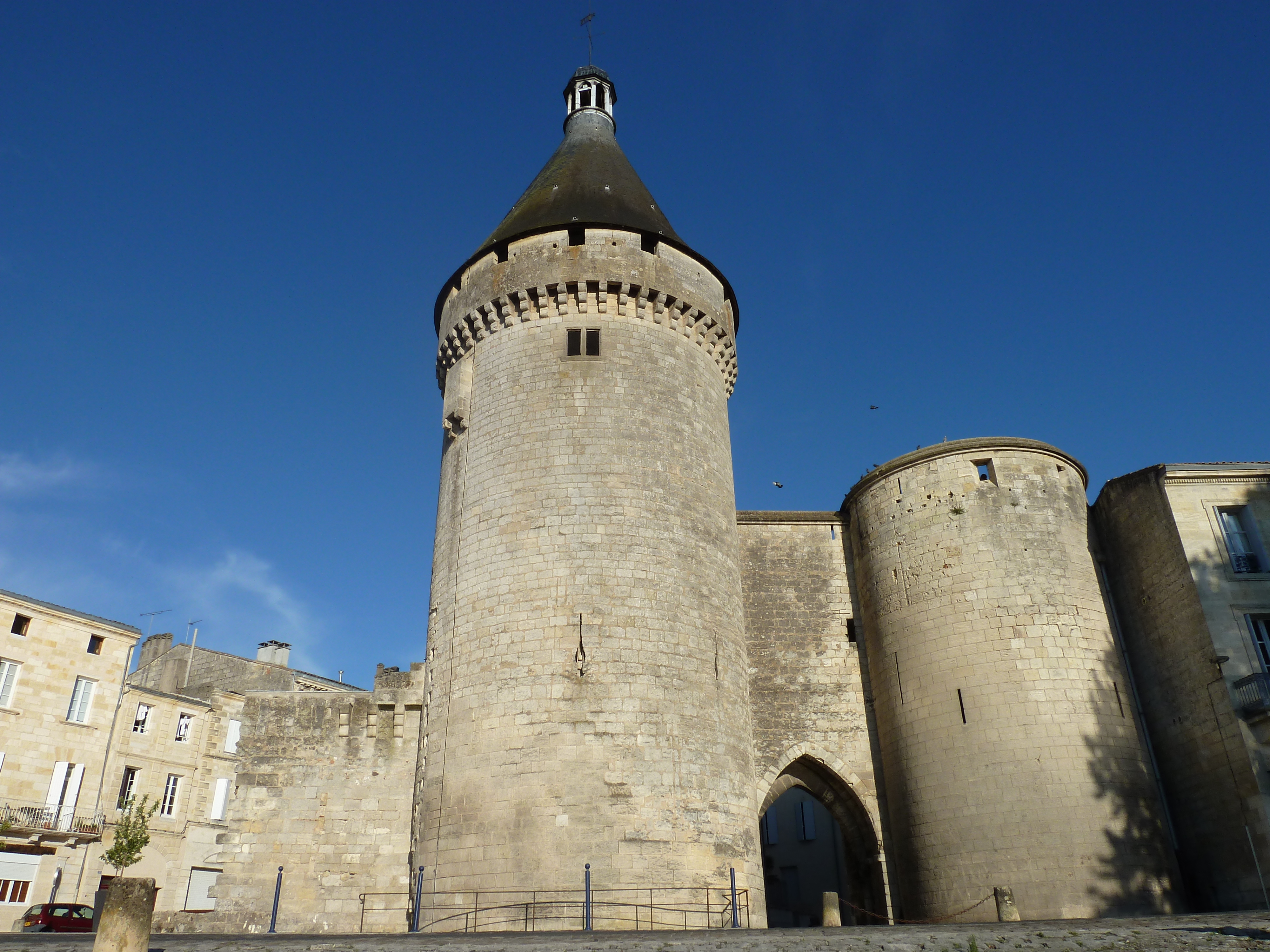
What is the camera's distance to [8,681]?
19.2m

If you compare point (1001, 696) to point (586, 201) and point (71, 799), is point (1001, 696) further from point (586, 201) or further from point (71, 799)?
point (71, 799)

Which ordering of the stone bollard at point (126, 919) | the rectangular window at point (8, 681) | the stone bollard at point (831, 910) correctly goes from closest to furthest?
the stone bollard at point (126, 919), the stone bollard at point (831, 910), the rectangular window at point (8, 681)

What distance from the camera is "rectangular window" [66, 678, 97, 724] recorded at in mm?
20016

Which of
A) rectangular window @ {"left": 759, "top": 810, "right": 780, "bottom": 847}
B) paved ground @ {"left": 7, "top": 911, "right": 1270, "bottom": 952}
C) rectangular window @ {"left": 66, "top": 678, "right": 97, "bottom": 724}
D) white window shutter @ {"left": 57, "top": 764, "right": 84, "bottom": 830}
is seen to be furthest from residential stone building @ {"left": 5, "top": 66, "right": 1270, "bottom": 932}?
rectangular window @ {"left": 759, "top": 810, "right": 780, "bottom": 847}

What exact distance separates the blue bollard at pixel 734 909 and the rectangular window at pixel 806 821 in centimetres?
1371

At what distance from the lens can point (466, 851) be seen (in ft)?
43.7

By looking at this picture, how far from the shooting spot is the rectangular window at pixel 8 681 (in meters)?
19.0

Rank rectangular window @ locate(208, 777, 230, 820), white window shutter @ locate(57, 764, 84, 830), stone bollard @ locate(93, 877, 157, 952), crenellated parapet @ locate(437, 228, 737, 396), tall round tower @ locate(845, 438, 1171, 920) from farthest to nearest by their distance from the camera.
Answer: rectangular window @ locate(208, 777, 230, 820) → white window shutter @ locate(57, 764, 84, 830) → crenellated parapet @ locate(437, 228, 737, 396) → tall round tower @ locate(845, 438, 1171, 920) → stone bollard @ locate(93, 877, 157, 952)

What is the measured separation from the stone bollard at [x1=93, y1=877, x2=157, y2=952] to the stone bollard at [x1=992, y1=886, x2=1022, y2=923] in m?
10.3

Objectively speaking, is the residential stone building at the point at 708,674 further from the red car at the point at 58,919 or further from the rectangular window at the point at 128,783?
the rectangular window at the point at 128,783

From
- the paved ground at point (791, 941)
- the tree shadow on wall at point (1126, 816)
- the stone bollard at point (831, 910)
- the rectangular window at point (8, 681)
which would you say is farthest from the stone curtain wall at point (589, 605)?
the rectangular window at point (8, 681)

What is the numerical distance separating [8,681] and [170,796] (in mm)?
4540

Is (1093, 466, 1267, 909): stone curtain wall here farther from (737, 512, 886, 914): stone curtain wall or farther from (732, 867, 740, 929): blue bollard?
(732, 867, 740, 929): blue bollard

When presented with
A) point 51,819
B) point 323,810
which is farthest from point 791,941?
point 51,819
